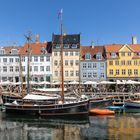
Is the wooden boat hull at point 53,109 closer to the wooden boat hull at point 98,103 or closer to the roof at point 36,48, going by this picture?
the wooden boat hull at point 98,103

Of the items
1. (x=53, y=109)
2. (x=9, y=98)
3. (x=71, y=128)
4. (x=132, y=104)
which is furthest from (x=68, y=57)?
(x=71, y=128)

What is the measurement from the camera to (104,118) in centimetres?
4441

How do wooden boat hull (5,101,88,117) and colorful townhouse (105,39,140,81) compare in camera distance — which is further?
colorful townhouse (105,39,140,81)

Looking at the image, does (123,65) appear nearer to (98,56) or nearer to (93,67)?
(98,56)

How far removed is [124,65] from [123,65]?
0.24m

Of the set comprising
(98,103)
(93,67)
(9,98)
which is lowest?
(98,103)

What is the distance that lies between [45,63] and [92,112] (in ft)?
120

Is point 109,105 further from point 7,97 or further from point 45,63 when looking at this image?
point 45,63

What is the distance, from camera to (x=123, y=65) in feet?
269

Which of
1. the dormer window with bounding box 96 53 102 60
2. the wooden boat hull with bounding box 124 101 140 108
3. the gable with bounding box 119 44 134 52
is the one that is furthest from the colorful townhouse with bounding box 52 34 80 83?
the wooden boat hull with bounding box 124 101 140 108

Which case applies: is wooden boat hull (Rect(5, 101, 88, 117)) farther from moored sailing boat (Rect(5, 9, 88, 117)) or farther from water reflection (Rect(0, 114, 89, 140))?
water reflection (Rect(0, 114, 89, 140))

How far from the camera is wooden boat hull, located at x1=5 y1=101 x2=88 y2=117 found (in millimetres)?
44938

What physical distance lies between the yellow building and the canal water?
1364 inches

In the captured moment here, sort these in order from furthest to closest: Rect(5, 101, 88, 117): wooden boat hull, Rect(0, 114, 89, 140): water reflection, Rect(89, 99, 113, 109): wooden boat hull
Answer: Rect(89, 99, 113, 109): wooden boat hull < Rect(5, 101, 88, 117): wooden boat hull < Rect(0, 114, 89, 140): water reflection
